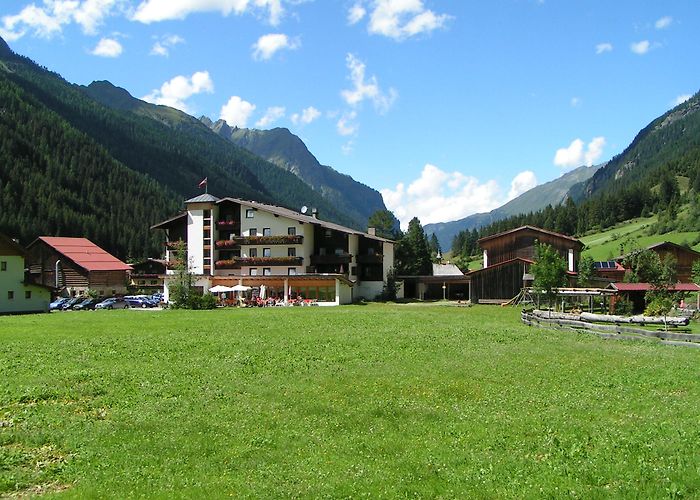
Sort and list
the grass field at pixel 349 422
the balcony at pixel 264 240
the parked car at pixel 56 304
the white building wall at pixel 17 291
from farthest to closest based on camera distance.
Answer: the balcony at pixel 264 240 → the parked car at pixel 56 304 → the white building wall at pixel 17 291 → the grass field at pixel 349 422

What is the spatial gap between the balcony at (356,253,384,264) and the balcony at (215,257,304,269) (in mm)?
8297

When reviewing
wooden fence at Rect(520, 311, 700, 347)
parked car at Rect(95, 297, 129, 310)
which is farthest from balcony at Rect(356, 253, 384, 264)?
wooden fence at Rect(520, 311, 700, 347)

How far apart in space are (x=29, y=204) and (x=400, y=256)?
10861cm

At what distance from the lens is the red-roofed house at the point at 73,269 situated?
8875cm

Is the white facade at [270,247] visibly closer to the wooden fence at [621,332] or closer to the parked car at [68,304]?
the parked car at [68,304]

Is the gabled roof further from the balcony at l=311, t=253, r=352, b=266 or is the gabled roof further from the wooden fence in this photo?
the wooden fence

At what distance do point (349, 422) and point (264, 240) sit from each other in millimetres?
65232

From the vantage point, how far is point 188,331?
33.7 metres

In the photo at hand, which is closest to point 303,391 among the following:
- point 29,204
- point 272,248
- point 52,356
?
point 52,356

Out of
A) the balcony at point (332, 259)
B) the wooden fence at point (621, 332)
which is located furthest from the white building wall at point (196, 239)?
the wooden fence at point (621, 332)

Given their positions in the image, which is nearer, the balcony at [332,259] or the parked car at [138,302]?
the parked car at [138,302]

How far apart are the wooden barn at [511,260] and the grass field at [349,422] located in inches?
1830

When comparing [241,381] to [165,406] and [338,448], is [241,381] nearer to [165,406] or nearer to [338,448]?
[165,406]

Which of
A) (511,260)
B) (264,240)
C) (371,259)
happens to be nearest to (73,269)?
(264,240)
